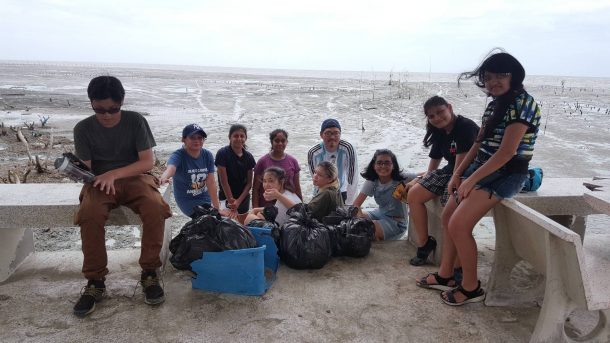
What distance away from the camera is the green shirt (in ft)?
11.0

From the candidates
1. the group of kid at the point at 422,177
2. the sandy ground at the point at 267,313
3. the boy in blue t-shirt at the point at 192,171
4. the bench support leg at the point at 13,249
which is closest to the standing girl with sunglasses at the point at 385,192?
the group of kid at the point at 422,177

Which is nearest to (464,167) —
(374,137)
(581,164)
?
(581,164)

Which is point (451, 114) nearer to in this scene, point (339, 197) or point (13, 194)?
point (339, 197)

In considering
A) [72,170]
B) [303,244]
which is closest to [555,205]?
[303,244]

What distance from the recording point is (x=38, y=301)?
3291 millimetres

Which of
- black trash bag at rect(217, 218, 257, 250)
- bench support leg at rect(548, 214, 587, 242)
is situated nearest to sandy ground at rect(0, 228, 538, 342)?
black trash bag at rect(217, 218, 257, 250)

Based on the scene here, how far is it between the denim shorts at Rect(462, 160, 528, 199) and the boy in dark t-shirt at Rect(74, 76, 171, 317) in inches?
94.2

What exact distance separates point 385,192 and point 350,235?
89 cm

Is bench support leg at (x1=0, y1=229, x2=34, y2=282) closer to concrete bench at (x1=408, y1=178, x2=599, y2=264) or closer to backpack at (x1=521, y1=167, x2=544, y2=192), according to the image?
concrete bench at (x1=408, y1=178, x2=599, y2=264)

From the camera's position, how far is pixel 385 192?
182 inches

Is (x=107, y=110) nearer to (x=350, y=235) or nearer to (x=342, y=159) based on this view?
(x=350, y=235)

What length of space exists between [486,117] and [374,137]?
397 inches

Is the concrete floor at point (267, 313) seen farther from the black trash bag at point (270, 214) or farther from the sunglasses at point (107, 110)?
the sunglasses at point (107, 110)

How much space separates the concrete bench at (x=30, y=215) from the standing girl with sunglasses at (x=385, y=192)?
215 cm
